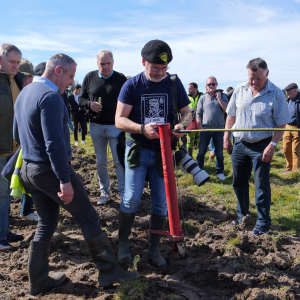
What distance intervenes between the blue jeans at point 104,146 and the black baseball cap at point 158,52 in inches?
92.4

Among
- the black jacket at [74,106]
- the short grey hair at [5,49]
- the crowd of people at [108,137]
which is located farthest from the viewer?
the black jacket at [74,106]

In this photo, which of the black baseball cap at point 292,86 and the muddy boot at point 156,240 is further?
the black baseball cap at point 292,86

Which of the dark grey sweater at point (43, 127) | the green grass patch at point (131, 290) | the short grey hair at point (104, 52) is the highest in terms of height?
the short grey hair at point (104, 52)

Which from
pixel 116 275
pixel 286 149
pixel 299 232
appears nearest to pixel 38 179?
pixel 116 275

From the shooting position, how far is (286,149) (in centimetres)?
854

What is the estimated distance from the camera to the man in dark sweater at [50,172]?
101 inches

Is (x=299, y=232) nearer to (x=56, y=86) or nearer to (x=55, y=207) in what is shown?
(x=55, y=207)

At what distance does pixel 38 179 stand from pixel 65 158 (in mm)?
325

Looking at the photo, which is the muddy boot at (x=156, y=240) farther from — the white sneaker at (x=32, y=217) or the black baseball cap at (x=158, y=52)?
the white sneaker at (x=32, y=217)

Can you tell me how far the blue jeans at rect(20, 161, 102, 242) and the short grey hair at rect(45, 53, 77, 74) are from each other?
83cm

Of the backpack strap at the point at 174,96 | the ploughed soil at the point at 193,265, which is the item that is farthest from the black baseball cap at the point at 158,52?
the ploughed soil at the point at 193,265

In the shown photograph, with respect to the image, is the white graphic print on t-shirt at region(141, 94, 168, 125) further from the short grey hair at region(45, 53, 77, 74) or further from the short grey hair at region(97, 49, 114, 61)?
the short grey hair at region(97, 49, 114, 61)

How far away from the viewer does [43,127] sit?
2.54 meters

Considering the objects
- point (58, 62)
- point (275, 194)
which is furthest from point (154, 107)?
point (275, 194)
